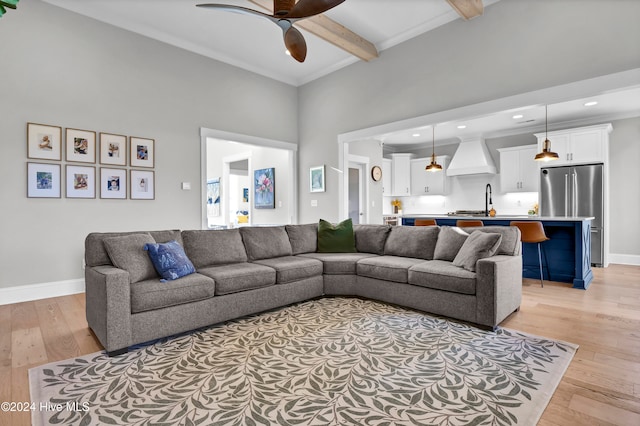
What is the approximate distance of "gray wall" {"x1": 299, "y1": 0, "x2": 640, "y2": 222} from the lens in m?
3.48

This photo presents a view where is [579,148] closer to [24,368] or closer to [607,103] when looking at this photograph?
[607,103]

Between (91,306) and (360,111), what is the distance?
15.1 ft

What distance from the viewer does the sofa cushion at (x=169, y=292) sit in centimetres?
251

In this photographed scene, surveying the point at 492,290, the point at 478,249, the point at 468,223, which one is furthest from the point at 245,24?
the point at 492,290

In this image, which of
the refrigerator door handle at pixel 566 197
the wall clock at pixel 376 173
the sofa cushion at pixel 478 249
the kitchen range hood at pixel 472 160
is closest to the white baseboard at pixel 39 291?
the sofa cushion at pixel 478 249

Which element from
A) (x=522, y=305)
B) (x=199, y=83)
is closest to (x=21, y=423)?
(x=522, y=305)

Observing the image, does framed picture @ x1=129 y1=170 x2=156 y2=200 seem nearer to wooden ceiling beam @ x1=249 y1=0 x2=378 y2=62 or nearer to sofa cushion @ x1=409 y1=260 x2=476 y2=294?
wooden ceiling beam @ x1=249 y1=0 x2=378 y2=62

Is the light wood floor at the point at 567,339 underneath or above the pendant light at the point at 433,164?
underneath

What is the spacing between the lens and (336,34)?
457cm

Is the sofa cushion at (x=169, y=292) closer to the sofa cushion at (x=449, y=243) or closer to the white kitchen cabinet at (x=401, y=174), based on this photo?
the sofa cushion at (x=449, y=243)

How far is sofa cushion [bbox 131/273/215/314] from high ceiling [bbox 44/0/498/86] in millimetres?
3137

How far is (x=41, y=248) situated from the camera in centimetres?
390

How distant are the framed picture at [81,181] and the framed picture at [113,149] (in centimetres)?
21

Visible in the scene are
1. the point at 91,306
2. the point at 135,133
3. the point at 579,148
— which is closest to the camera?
the point at 91,306
